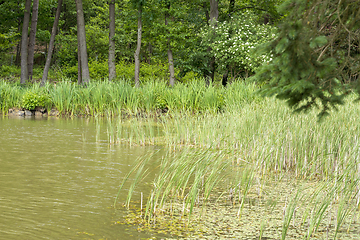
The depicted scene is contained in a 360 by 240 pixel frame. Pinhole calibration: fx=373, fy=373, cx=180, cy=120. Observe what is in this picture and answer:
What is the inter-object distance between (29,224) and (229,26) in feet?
58.8

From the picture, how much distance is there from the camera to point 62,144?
8125 millimetres

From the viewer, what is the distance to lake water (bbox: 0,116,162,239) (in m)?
3.50

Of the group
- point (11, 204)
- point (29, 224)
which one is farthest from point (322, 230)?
point (11, 204)

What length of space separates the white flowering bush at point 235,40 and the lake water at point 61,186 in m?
11.9

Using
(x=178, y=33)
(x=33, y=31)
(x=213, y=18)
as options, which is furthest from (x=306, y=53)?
(x=33, y=31)

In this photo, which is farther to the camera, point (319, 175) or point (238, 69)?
point (238, 69)

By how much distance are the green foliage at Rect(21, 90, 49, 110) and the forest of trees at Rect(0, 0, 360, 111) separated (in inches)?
135

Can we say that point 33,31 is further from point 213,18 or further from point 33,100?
point 213,18

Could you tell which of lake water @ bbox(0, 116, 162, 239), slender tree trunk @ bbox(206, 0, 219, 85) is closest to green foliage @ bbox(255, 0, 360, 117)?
lake water @ bbox(0, 116, 162, 239)

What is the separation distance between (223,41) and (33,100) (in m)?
10.1

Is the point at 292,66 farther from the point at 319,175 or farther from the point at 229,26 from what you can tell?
the point at 229,26

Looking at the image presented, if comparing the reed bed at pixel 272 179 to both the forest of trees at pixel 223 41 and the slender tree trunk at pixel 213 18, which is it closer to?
the forest of trees at pixel 223 41

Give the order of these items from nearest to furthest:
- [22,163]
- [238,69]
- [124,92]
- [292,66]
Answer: [292,66], [22,163], [124,92], [238,69]

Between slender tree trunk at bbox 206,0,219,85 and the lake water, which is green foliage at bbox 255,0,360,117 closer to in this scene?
the lake water
